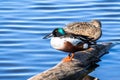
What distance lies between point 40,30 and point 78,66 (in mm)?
3904

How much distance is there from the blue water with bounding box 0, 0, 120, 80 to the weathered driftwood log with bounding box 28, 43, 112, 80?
0.29 m

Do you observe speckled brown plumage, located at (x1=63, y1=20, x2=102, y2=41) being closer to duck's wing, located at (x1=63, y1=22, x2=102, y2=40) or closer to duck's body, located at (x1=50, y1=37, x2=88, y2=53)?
duck's wing, located at (x1=63, y1=22, x2=102, y2=40)

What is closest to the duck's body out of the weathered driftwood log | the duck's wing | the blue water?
the weathered driftwood log

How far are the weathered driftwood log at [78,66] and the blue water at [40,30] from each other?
285 millimetres

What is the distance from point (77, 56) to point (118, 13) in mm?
5450

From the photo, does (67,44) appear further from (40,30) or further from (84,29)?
(40,30)

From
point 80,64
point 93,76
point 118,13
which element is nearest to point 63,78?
point 80,64

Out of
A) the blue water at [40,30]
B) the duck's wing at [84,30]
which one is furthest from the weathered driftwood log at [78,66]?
the duck's wing at [84,30]

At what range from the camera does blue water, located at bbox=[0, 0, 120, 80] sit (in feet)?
32.6

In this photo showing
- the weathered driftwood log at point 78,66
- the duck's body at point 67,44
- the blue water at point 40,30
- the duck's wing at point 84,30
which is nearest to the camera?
the weathered driftwood log at point 78,66

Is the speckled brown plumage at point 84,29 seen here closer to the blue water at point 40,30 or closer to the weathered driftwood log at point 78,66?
the blue water at point 40,30

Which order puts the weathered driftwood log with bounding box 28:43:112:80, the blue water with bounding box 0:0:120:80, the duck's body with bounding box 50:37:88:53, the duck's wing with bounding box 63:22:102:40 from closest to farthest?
the weathered driftwood log with bounding box 28:43:112:80 → the duck's body with bounding box 50:37:88:53 → the blue water with bounding box 0:0:120:80 → the duck's wing with bounding box 63:22:102:40

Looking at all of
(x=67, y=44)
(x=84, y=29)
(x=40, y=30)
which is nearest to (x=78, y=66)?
(x=67, y=44)

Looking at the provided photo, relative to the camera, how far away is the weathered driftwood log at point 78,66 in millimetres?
8062
